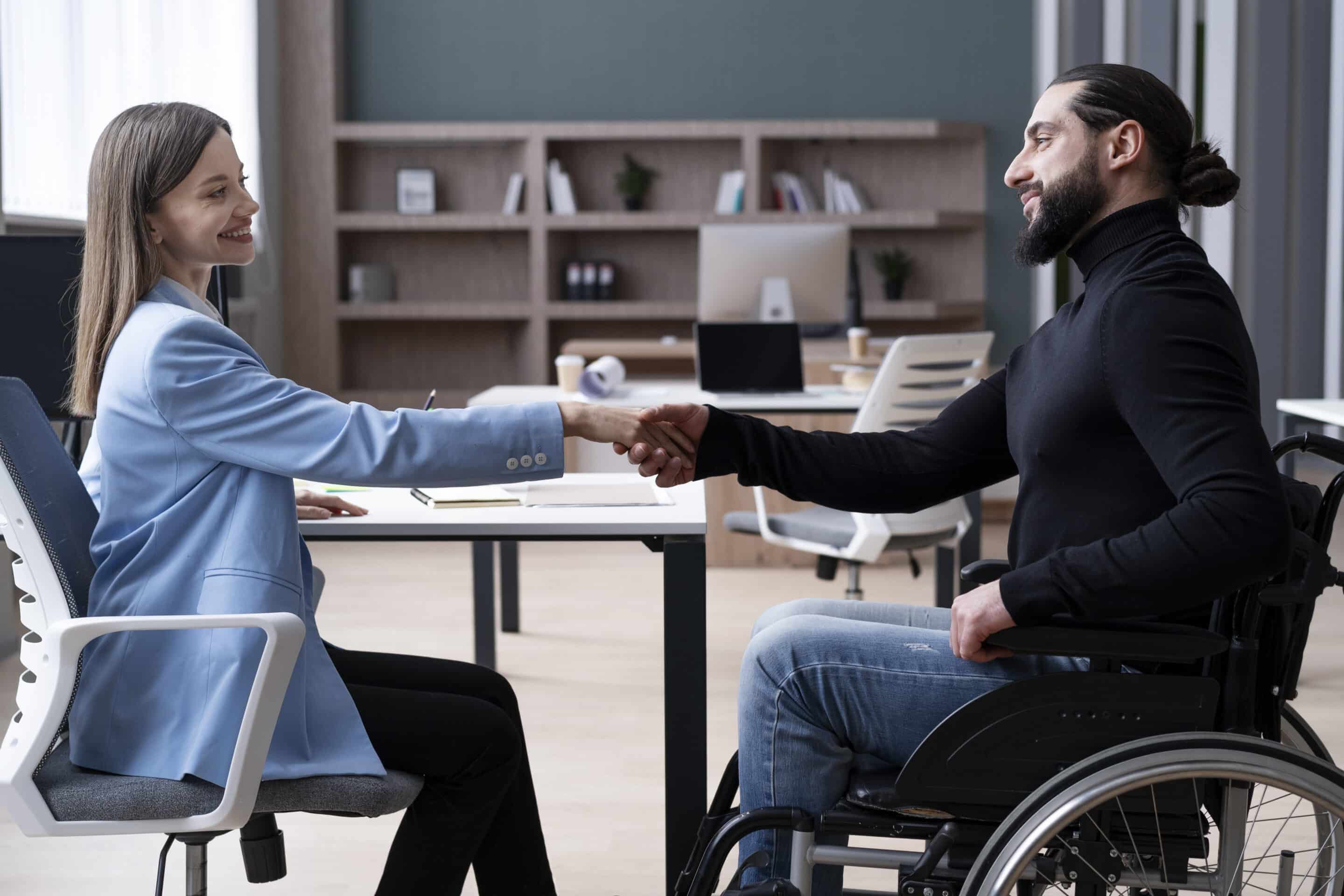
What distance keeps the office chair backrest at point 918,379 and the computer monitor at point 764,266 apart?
3.52 feet

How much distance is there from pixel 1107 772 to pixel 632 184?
5734 mm

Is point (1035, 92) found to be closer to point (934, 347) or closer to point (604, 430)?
Result: point (934, 347)

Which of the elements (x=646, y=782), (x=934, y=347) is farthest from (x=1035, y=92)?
(x=646, y=782)

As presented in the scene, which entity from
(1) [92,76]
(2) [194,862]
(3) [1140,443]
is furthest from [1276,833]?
(1) [92,76]

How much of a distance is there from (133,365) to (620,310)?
204 inches

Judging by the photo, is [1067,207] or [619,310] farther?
[619,310]

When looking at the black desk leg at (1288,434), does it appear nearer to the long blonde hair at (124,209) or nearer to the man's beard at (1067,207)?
the man's beard at (1067,207)

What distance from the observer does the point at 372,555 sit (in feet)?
16.0

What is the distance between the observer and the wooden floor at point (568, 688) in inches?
85.3

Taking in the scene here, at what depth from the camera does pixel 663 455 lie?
1.68 m

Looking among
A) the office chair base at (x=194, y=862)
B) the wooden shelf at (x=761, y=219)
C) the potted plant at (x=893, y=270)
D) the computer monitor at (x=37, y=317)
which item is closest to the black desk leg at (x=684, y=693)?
the office chair base at (x=194, y=862)

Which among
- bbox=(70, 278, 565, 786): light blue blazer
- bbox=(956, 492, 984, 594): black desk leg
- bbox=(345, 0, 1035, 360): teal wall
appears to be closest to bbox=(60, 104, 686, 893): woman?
bbox=(70, 278, 565, 786): light blue blazer

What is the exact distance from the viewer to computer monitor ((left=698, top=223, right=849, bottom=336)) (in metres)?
4.55

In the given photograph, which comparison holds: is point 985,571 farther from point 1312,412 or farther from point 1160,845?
point 1312,412
